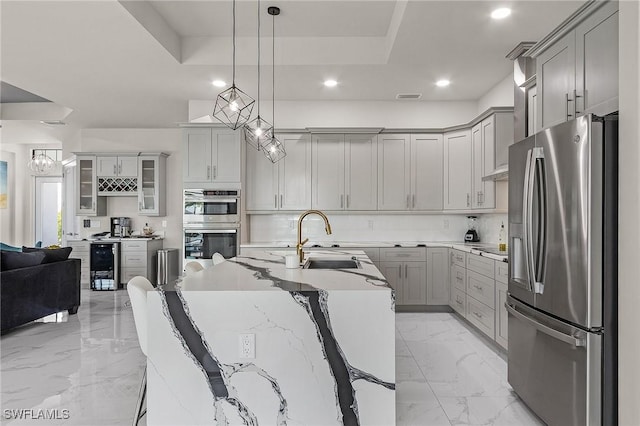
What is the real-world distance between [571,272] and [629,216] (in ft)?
1.24

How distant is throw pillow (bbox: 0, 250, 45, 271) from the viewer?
4.09m

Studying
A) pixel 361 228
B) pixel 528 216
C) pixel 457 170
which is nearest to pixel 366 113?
pixel 457 170

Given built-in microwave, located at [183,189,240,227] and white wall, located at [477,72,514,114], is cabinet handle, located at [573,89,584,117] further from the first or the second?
built-in microwave, located at [183,189,240,227]

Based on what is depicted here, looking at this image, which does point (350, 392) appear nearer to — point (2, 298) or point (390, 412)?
point (390, 412)

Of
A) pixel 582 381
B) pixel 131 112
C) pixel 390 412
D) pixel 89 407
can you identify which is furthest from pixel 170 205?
pixel 582 381

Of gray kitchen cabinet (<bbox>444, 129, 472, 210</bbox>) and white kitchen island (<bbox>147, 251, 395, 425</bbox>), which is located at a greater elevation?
gray kitchen cabinet (<bbox>444, 129, 472, 210</bbox>)

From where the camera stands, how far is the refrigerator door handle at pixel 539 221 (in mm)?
2244

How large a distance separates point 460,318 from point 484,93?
287 cm

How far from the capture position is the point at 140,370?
310 cm

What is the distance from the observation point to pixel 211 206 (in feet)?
17.1

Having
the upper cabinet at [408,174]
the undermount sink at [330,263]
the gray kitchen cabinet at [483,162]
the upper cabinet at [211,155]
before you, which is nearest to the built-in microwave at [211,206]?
the upper cabinet at [211,155]

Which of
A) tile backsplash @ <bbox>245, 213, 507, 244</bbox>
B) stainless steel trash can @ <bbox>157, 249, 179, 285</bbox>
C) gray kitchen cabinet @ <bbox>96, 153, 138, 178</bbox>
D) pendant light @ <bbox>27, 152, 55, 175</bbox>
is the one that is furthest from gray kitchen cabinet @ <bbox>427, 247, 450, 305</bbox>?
pendant light @ <bbox>27, 152, 55, 175</bbox>

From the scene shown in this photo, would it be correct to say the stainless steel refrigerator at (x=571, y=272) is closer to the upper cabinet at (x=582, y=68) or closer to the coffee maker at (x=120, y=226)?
the upper cabinet at (x=582, y=68)

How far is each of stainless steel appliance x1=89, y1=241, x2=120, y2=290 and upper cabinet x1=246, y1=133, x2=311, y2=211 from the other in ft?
9.05
